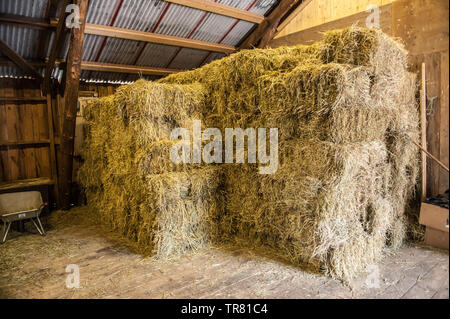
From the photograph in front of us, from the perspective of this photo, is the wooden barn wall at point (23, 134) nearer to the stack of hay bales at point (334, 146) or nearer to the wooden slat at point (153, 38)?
the wooden slat at point (153, 38)

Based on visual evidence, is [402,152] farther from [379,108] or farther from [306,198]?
[306,198]

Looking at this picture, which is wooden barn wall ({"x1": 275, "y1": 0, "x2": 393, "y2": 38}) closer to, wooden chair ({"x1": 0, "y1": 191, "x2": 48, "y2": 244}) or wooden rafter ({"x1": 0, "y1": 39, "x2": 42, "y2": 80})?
wooden rafter ({"x1": 0, "y1": 39, "x2": 42, "y2": 80})

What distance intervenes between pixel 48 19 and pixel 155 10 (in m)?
1.75

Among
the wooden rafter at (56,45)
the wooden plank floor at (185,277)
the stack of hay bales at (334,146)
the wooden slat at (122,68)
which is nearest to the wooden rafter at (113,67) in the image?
the wooden slat at (122,68)

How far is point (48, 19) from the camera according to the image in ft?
15.5

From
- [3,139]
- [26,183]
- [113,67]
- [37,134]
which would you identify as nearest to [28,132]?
[37,134]

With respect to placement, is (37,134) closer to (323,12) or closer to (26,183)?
(26,183)

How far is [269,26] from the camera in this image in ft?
20.9

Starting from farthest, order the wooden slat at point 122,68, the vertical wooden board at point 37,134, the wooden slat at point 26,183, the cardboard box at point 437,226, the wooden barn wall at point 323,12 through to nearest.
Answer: the vertical wooden board at point 37,134
the wooden slat at point 122,68
the wooden slat at point 26,183
the wooden barn wall at point 323,12
the cardboard box at point 437,226

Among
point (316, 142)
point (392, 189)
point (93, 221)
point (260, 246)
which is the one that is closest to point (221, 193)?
point (260, 246)

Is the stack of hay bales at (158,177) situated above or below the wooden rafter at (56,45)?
below

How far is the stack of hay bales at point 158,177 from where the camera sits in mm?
3785

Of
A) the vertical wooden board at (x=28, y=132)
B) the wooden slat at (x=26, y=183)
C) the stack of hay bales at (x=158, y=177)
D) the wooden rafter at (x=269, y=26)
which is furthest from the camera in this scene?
the vertical wooden board at (x=28, y=132)

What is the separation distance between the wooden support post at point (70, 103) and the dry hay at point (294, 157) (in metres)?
0.95
